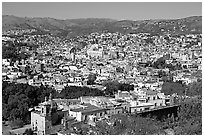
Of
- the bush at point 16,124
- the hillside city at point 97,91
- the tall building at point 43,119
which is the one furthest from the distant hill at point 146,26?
the tall building at point 43,119

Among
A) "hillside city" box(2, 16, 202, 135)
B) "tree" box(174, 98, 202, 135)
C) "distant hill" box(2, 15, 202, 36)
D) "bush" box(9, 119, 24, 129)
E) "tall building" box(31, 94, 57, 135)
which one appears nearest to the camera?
"tree" box(174, 98, 202, 135)

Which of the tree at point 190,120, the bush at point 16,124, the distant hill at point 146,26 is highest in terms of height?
the distant hill at point 146,26

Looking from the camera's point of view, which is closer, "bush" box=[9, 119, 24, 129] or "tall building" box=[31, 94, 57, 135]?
"tall building" box=[31, 94, 57, 135]

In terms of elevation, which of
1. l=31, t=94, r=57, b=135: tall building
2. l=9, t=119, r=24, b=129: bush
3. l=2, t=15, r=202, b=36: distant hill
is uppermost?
l=2, t=15, r=202, b=36: distant hill

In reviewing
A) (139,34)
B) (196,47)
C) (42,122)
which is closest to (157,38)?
(139,34)

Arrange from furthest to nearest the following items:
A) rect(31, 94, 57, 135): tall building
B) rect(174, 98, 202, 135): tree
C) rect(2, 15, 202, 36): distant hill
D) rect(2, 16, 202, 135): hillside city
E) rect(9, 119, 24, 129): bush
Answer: rect(2, 15, 202, 36): distant hill → rect(9, 119, 24, 129): bush → rect(31, 94, 57, 135): tall building → rect(2, 16, 202, 135): hillside city → rect(174, 98, 202, 135): tree

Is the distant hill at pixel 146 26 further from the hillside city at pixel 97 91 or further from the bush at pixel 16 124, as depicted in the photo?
the bush at pixel 16 124

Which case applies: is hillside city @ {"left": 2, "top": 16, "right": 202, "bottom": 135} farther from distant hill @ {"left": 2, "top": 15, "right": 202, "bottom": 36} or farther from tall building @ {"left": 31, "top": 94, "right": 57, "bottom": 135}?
distant hill @ {"left": 2, "top": 15, "right": 202, "bottom": 36}

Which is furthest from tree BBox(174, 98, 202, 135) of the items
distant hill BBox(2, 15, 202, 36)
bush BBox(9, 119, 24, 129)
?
distant hill BBox(2, 15, 202, 36)

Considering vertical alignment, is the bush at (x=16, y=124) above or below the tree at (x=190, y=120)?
below
